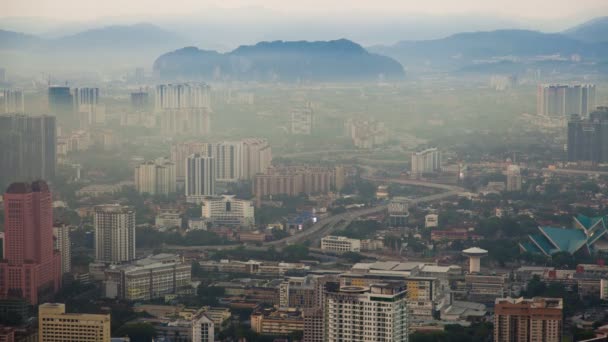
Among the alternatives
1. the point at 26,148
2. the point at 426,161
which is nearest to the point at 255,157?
the point at 426,161

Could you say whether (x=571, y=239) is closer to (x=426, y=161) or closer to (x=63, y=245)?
(x=63, y=245)

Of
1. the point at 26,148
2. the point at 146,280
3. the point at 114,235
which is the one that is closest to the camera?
the point at 146,280

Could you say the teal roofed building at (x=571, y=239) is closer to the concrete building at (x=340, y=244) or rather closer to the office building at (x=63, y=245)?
the concrete building at (x=340, y=244)

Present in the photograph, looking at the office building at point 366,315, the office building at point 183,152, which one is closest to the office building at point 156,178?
the office building at point 183,152

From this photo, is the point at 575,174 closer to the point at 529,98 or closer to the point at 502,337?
the point at 529,98

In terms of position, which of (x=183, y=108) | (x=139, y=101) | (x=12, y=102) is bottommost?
(x=183, y=108)

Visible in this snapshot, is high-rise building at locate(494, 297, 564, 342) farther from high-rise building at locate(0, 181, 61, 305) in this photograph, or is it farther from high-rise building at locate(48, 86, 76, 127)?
high-rise building at locate(48, 86, 76, 127)
